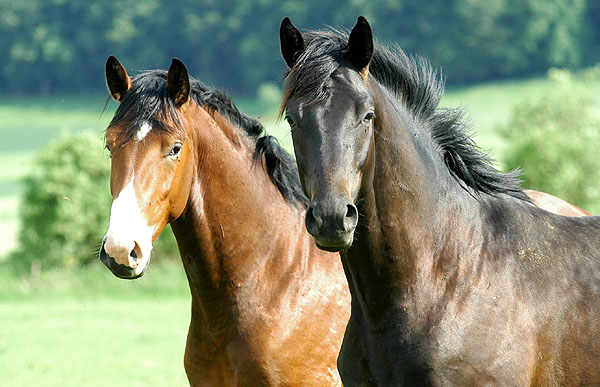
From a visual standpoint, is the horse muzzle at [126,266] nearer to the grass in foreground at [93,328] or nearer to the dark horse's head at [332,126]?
the dark horse's head at [332,126]

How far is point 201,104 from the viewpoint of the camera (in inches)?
187

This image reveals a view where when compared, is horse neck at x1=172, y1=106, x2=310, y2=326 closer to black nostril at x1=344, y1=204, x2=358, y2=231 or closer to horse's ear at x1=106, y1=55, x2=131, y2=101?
horse's ear at x1=106, y1=55, x2=131, y2=101

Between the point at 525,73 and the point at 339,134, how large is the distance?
165 ft

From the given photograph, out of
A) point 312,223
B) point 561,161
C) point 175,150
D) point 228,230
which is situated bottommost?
point 312,223

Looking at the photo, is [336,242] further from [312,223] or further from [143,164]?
[143,164]

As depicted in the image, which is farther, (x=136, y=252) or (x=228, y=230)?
(x=228, y=230)

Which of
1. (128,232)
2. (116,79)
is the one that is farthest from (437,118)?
(116,79)

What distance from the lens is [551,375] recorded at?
11.5ft

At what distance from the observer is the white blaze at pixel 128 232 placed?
12.6 feet

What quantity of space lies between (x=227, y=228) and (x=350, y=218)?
5.24ft

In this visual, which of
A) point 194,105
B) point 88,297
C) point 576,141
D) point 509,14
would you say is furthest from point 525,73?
point 194,105

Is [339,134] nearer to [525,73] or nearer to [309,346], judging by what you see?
[309,346]

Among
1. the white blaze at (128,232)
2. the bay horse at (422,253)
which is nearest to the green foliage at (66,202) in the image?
the white blaze at (128,232)

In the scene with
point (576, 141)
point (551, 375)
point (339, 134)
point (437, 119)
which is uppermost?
point (576, 141)
